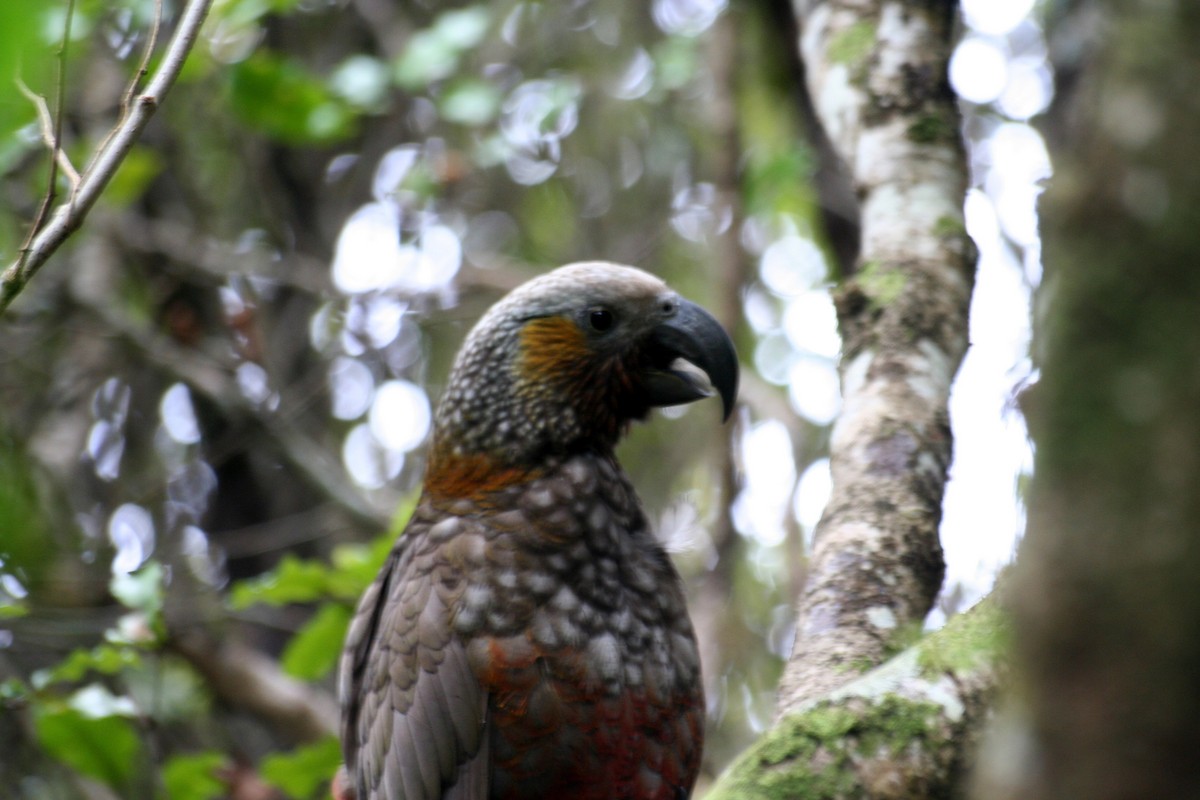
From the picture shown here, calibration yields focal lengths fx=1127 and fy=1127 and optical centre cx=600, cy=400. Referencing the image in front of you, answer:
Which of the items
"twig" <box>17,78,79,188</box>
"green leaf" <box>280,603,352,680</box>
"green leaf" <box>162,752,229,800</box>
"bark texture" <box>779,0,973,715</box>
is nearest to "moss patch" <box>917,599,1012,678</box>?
"bark texture" <box>779,0,973,715</box>

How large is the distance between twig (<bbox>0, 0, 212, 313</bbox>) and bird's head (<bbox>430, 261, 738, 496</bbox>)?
1396mm

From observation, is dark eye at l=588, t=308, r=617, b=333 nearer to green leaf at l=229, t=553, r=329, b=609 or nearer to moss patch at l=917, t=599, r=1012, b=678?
green leaf at l=229, t=553, r=329, b=609

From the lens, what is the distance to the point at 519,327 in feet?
11.5

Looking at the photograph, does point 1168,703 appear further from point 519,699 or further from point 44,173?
point 44,173

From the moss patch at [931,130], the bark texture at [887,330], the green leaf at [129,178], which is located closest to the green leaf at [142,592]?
the bark texture at [887,330]

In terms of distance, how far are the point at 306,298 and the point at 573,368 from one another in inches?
155

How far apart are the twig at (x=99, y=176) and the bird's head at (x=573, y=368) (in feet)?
4.58

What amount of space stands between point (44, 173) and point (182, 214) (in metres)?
1.33

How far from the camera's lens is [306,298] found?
274 inches

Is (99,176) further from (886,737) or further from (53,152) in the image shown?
(886,737)

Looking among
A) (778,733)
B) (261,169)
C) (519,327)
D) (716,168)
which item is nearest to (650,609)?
(519,327)

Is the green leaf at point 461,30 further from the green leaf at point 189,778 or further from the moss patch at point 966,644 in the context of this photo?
the moss patch at point 966,644

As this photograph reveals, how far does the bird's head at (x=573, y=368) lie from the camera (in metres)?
3.43

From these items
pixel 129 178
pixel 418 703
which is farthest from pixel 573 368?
pixel 129 178
